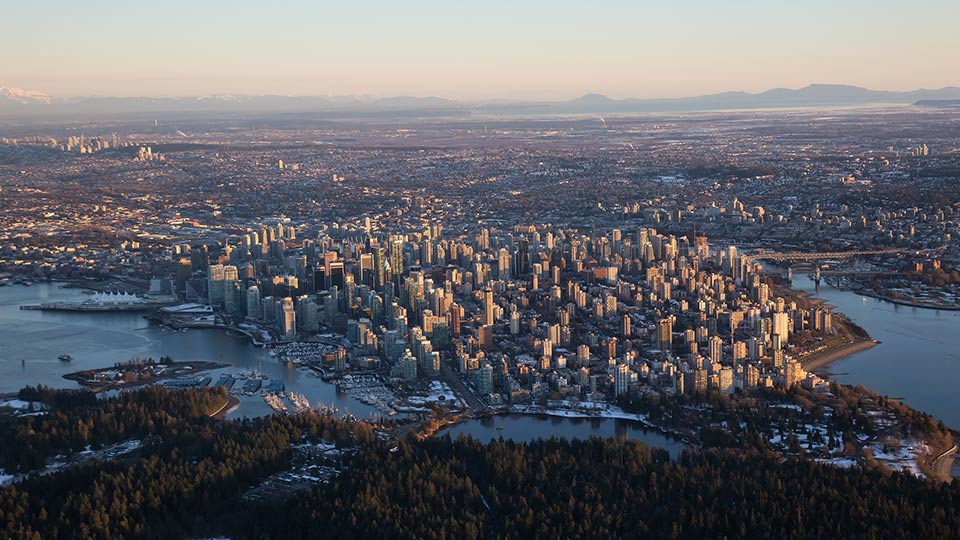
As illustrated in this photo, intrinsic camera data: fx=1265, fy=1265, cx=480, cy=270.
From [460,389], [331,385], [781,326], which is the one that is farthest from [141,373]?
[781,326]

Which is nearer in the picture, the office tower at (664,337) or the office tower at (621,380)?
the office tower at (621,380)

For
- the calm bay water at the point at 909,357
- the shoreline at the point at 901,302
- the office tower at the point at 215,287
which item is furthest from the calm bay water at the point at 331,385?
the office tower at the point at 215,287

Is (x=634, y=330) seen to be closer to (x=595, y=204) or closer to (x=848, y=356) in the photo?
(x=848, y=356)

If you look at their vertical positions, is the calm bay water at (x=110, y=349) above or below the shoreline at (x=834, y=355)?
below

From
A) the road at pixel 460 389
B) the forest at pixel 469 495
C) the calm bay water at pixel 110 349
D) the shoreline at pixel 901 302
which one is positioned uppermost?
the forest at pixel 469 495

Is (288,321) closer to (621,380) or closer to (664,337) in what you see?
(664,337)

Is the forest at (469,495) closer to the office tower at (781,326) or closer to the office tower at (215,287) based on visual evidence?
the office tower at (781,326)

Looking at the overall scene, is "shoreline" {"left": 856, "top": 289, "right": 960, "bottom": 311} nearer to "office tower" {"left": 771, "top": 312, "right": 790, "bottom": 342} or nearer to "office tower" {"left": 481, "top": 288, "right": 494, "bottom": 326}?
"office tower" {"left": 771, "top": 312, "right": 790, "bottom": 342}

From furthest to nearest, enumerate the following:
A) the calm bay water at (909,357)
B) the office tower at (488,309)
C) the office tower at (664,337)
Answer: the office tower at (488,309)
the office tower at (664,337)
the calm bay water at (909,357)
